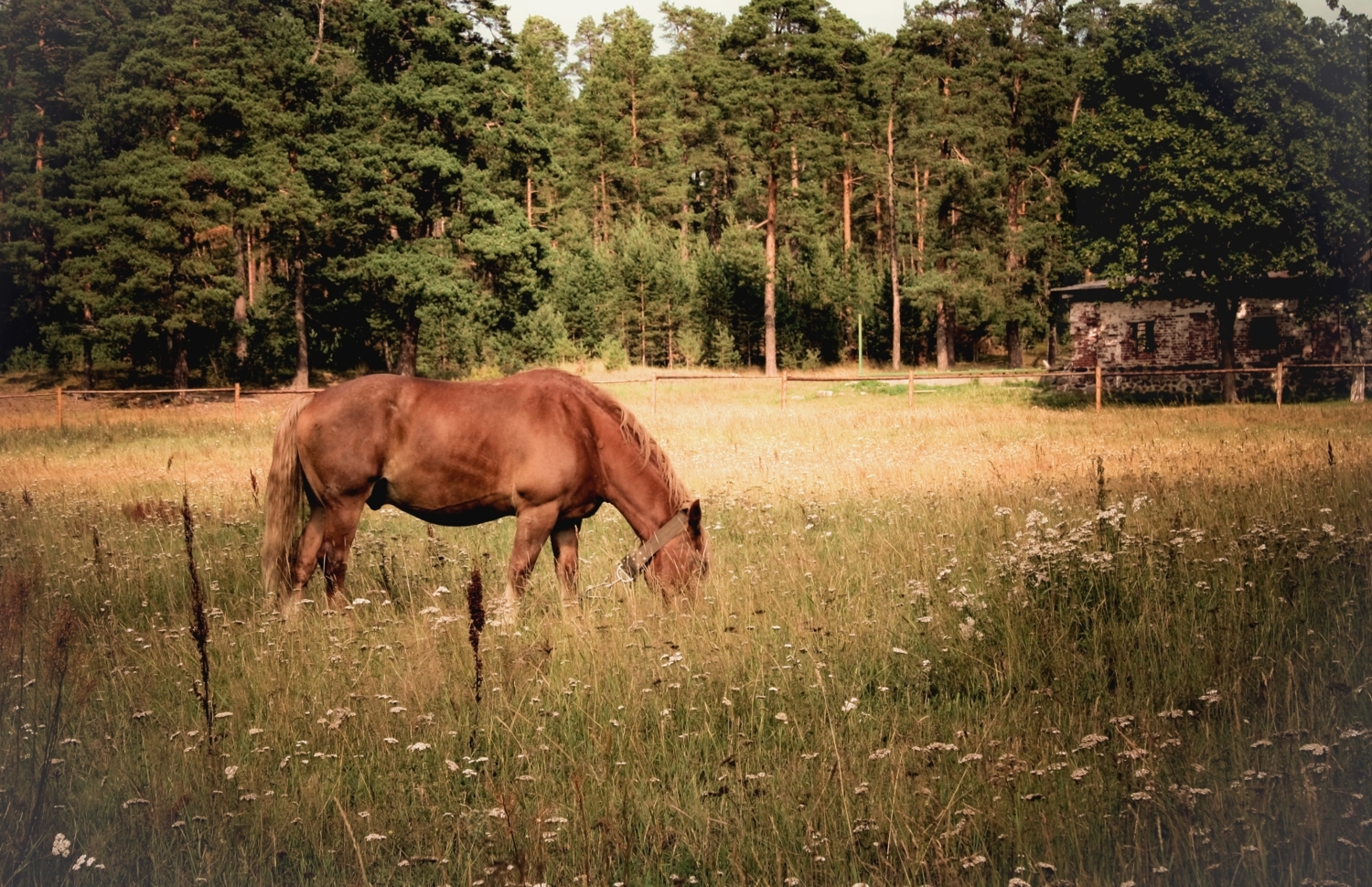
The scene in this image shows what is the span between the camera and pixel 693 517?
618cm

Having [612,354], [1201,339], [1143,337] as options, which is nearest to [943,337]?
[1143,337]

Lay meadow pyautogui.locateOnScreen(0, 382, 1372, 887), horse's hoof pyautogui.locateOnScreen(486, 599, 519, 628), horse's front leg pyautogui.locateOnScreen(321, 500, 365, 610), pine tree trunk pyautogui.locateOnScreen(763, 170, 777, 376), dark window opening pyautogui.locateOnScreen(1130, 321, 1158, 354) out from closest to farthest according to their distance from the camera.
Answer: meadow pyautogui.locateOnScreen(0, 382, 1372, 887), horse's hoof pyautogui.locateOnScreen(486, 599, 519, 628), horse's front leg pyautogui.locateOnScreen(321, 500, 365, 610), dark window opening pyautogui.locateOnScreen(1130, 321, 1158, 354), pine tree trunk pyautogui.locateOnScreen(763, 170, 777, 376)

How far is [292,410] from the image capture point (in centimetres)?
663

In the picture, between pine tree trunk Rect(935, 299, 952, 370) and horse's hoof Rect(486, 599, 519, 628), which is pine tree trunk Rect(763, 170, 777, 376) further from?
horse's hoof Rect(486, 599, 519, 628)

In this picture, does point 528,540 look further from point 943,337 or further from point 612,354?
point 943,337

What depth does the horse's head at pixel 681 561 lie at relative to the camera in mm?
6059

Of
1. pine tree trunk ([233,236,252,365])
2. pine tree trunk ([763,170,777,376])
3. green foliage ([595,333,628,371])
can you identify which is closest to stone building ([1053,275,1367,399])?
pine tree trunk ([763,170,777,376])

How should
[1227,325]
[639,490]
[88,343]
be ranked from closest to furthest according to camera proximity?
[639,490] < [1227,325] < [88,343]

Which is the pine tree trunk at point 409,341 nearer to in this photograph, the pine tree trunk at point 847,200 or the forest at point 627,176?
the forest at point 627,176

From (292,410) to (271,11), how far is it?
33.4 m

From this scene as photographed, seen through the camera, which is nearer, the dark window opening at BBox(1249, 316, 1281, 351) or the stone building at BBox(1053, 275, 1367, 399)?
the stone building at BBox(1053, 275, 1367, 399)

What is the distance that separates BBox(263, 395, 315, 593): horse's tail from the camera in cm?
646

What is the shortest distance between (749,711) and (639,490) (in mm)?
2354

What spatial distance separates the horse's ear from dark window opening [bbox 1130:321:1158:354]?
31.9 m
